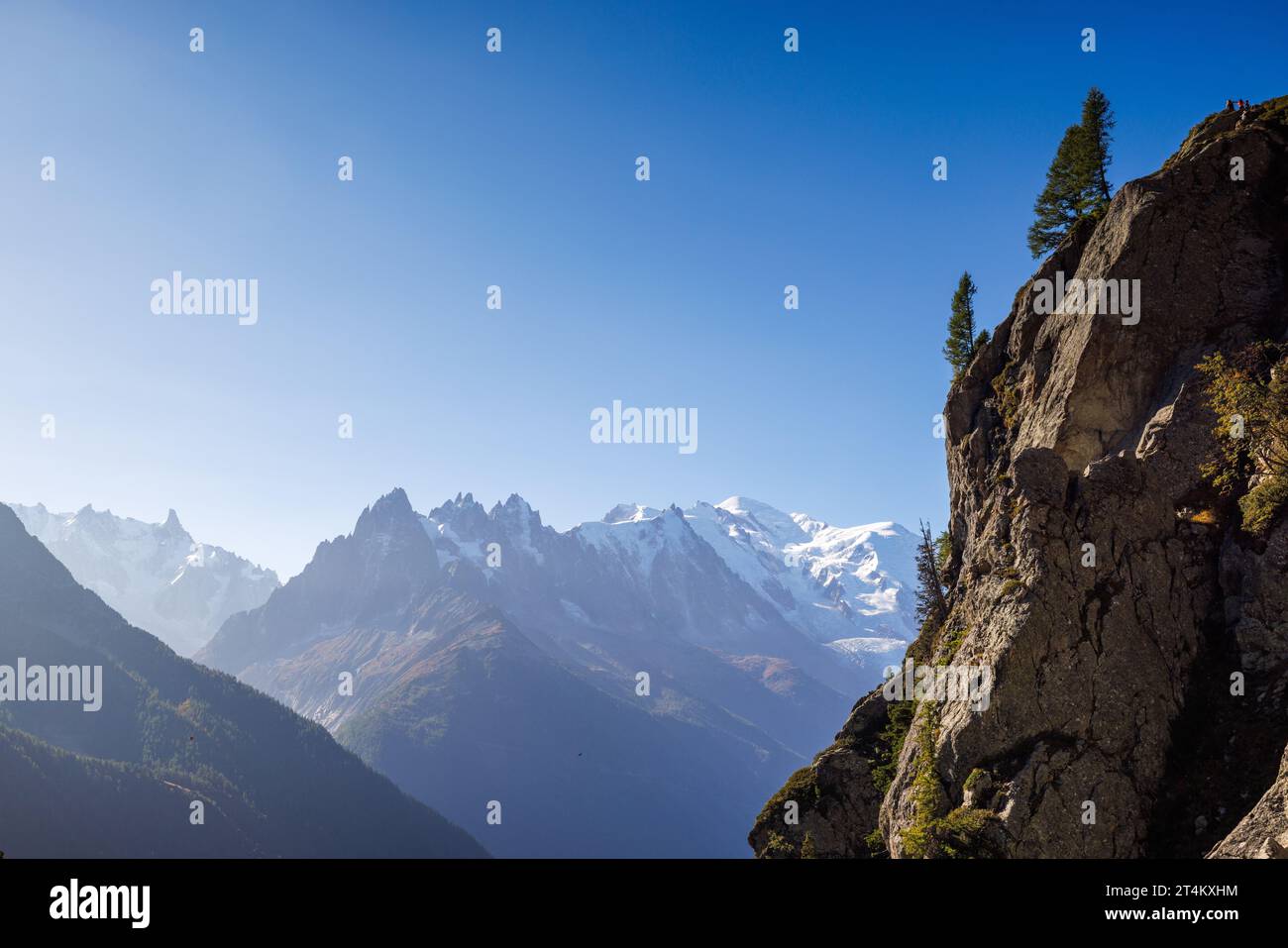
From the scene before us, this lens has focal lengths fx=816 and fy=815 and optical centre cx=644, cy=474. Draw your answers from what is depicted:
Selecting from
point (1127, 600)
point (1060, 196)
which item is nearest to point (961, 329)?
point (1060, 196)

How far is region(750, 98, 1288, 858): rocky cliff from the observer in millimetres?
34562

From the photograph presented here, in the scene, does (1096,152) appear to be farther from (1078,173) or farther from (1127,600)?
(1127,600)

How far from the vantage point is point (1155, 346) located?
46969mm

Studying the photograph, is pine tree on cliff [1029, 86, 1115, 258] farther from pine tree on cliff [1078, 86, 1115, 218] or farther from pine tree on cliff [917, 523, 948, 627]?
pine tree on cliff [917, 523, 948, 627]

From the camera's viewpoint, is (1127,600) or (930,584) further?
(930,584)

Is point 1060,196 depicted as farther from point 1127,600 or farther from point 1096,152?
point 1127,600

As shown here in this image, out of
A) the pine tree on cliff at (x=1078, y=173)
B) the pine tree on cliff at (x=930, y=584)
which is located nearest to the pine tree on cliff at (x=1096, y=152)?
the pine tree on cliff at (x=1078, y=173)

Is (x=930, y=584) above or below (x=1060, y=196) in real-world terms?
below

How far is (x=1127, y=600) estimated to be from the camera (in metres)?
38.8

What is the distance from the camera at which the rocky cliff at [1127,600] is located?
34.6 meters

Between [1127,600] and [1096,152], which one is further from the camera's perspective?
[1096,152]

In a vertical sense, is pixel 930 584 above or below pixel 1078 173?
below

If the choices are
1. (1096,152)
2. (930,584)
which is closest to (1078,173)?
(1096,152)
